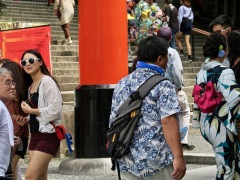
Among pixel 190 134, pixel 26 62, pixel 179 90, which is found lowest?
pixel 190 134

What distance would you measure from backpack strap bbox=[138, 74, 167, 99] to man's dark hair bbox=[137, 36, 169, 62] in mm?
163

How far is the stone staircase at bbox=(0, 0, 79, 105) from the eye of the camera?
55.5 ft

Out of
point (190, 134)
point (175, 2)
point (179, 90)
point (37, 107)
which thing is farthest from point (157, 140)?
point (175, 2)

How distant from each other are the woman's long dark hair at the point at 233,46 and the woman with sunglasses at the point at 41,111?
1805 millimetres

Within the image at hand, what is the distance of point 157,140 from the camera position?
20.3ft

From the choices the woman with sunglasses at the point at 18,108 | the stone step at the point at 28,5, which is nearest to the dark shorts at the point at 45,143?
the woman with sunglasses at the point at 18,108

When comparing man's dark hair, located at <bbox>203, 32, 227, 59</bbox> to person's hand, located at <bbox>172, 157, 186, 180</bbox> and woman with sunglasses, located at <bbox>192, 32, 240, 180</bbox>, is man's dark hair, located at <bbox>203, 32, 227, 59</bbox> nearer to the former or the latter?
woman with sunglasses, located at <bbox>192, 32, 240, 180</bbox>

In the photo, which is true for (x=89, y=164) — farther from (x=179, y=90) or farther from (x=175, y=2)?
(x=175, y=2)

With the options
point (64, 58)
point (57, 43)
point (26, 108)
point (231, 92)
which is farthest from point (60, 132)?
point (57, 43)

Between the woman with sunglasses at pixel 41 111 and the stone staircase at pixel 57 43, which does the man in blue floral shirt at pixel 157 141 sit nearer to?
the woman with sunglasses at pixel 41 111

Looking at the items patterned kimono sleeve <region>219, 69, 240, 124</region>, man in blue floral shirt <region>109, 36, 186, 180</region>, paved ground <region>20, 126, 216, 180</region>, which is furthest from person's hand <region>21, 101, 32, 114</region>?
paved ground <region>20, 126, 216, 180</region>

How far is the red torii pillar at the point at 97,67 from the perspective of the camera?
1070 centimetres

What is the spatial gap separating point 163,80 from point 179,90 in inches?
228

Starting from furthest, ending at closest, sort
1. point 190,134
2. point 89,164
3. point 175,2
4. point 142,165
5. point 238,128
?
point 175,2 < point 190,134 < point 89,164 < point 238,128 < point 142,165
